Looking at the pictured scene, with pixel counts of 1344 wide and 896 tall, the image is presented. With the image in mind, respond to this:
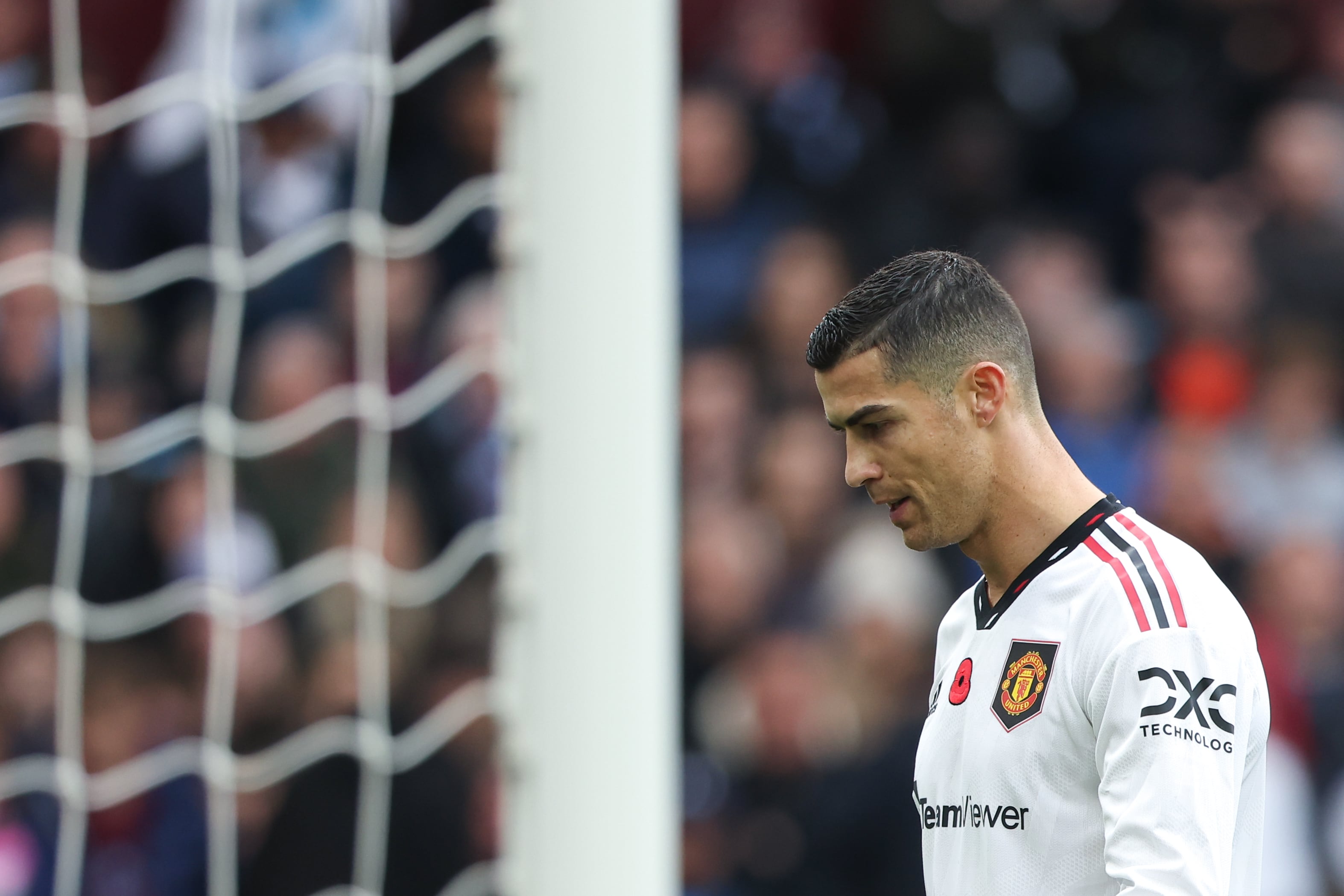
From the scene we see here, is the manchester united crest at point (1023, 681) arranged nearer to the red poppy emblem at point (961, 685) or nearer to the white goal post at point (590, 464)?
the red poppy emblem at point (961, 685)

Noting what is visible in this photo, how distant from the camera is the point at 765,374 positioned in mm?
5582

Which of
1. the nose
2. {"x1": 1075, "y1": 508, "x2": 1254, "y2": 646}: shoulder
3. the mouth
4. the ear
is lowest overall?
{"x1": 1075, "y1": 508, "x2": 1254, "y2": 646}: shoulder

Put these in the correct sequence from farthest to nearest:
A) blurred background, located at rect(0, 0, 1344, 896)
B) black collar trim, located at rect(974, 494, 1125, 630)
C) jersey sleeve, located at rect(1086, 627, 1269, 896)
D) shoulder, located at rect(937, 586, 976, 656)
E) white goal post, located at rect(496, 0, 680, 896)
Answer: blurred background, located at rect(0, 0, 1344, 896) → white goal post, located at rect(496, 0, 680, 896) → shoulder, located at rect(937, 586, 976, 656) → black collar trim, located at rect(974, 494, 1125, 630) → jersey sleeve, located at rect(1086, 627, 1269, 896)

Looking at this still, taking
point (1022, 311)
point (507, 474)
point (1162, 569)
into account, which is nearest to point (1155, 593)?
point (1162, 569)

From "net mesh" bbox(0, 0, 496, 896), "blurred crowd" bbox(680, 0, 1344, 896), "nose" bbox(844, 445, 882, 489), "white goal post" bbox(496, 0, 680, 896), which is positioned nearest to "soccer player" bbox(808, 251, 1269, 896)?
"nose" bbox(844, 445, 882, 489)

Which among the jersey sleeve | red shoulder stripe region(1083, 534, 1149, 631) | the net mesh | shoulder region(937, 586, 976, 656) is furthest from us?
the net mesh

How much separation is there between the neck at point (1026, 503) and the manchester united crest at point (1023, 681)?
11cm

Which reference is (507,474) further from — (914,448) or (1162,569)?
(1162,569)

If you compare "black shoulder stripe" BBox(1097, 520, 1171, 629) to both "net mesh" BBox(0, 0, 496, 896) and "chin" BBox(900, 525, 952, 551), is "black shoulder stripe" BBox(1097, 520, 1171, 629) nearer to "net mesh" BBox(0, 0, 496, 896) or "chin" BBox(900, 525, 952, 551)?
"chin" BBox(900, 525, 952, 551)

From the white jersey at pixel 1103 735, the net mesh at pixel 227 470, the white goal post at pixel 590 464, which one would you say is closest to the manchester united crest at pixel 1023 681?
the white jersey at pixel 1103 735

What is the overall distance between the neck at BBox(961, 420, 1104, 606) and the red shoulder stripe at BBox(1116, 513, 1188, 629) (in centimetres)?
6

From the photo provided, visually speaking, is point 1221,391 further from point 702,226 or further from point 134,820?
point 134,820

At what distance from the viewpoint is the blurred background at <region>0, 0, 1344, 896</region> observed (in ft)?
14.8

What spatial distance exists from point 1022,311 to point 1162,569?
3.68 m
